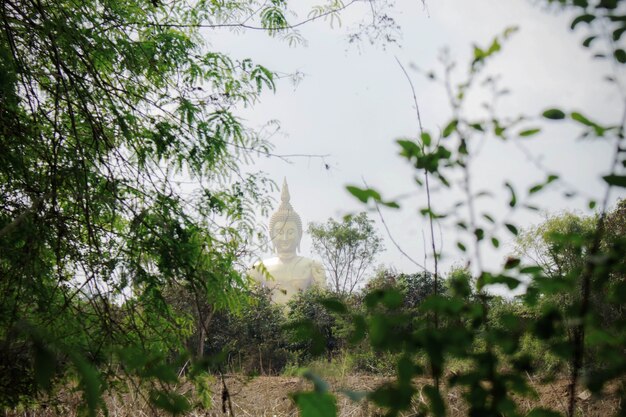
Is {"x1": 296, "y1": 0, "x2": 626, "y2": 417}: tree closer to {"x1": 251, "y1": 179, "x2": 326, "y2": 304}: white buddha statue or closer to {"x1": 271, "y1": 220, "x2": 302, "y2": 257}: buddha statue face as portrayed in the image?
A: {"x1": 251, "y1": 179, "x2": 326, "y2": 304}: white buddha statue

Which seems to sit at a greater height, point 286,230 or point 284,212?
point 284,212

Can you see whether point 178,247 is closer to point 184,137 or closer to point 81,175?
point 81,175

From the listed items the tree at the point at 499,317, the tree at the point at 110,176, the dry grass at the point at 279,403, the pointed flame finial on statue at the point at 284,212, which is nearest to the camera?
the tree at the point at 499,317

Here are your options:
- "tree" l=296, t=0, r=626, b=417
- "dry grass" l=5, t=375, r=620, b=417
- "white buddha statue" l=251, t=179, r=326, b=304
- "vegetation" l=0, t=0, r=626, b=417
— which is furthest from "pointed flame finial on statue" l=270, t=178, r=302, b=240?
"tree" l=296, t=0, r=626, b=417

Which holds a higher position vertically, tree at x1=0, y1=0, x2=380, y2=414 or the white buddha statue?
the white buddha statue

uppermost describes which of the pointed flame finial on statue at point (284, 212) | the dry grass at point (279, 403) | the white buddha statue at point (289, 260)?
the pointed flame finial on statue at point (284, 212)

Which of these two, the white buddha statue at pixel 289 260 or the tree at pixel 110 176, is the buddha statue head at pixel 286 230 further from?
the tree at pixel 110 176

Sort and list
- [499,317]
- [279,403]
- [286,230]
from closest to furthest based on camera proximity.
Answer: [499,317] → [279,403] → [286,230]

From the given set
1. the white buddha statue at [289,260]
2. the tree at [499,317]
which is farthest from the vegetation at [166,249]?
the white buddha statue at [289,260]

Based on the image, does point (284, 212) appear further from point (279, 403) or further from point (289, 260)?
point (279, 403)

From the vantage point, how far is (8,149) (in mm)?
2914

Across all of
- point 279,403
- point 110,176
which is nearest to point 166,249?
point 110,176

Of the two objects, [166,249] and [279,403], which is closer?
[166,249]

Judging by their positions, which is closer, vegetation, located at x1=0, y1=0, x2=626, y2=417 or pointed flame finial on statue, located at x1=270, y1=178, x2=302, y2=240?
vegetation, located at x1=0, y1=0, x2=626, y2=417
